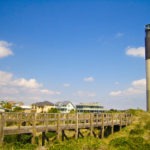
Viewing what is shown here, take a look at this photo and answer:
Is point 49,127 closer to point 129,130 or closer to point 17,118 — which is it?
point 17,118

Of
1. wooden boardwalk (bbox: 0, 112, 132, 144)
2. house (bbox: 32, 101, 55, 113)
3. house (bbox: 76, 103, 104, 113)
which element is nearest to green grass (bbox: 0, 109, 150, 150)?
wooden boardwalk (bbox: 0, 112, 132, 144)

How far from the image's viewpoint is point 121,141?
2262 centimetres

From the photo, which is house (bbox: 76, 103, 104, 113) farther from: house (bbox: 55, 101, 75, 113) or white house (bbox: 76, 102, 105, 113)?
house (bbox: 55, 101, 75, 113)

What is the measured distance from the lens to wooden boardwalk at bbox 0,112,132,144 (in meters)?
18.6

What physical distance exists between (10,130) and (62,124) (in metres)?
7.04

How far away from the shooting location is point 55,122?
79.8 feet

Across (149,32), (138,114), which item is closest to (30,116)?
(138,114)

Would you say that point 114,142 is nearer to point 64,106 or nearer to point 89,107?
point 64,106

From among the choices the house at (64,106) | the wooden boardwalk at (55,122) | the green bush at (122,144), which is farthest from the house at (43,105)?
the green bush at (122,144)

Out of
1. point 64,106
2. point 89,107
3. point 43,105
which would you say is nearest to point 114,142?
point 64,106

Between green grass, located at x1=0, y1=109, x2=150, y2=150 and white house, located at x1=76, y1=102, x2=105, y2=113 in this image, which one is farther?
white house, located at x1=76, y1=102, x2=105, y2=113

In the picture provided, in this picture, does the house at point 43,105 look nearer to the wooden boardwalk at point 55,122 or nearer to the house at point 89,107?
the house at point 89,107

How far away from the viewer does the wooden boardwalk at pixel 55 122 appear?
1862 centimetres

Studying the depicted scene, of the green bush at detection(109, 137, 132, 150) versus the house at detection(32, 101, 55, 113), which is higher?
the house at detection(32, 101, 55, 113)
